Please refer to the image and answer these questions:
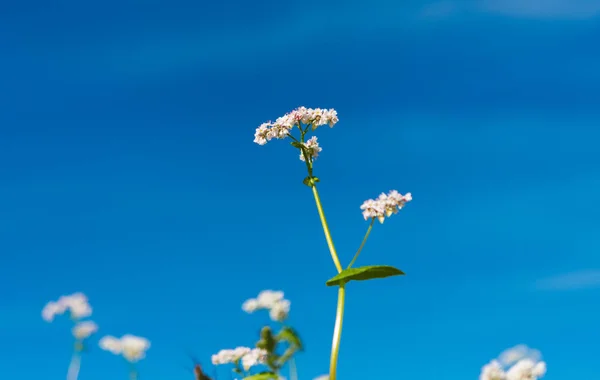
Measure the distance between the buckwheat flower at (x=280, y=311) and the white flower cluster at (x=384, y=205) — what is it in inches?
149

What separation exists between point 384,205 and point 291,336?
3235 mm

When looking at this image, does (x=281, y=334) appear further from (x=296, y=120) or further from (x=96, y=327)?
(x=296, y=120)

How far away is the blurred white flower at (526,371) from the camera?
13.0 feet

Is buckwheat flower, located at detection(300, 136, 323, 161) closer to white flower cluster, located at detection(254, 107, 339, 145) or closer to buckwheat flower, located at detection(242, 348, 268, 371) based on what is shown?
white flower cluster, located at detection(254, 107, 339, 145)

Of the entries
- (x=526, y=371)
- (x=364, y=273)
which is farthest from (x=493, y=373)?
(x=364, y=273)

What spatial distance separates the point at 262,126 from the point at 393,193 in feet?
6.51

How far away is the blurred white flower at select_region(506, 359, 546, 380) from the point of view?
395cm

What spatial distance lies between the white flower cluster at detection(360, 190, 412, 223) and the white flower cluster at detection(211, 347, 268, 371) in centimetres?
192

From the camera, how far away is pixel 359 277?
6426mm

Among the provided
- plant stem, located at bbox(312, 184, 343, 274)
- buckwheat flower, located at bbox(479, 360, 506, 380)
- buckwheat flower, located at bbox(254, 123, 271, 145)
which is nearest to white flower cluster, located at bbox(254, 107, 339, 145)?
buckwheat flower, located at bbox(254, 123, 271, 145)

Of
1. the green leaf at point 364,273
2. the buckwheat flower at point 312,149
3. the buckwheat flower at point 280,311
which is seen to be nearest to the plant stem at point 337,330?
the green leaf at point 364,273

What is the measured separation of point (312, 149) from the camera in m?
7.93

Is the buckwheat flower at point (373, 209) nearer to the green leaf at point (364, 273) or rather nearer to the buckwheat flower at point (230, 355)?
the green leaf at point (364, 273)

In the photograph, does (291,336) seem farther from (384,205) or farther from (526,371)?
(526,371)
